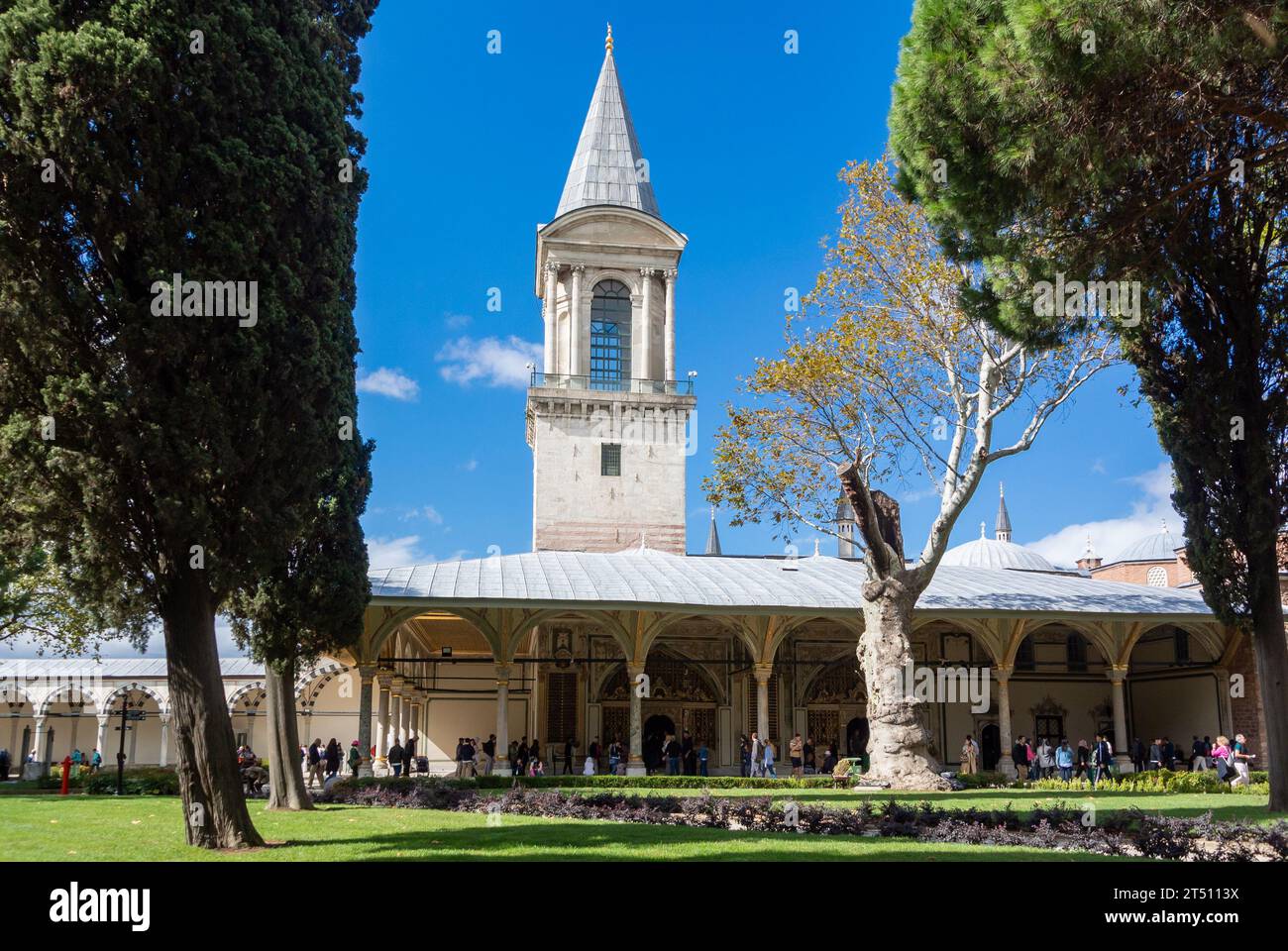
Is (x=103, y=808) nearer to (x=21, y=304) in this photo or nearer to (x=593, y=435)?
(x=21, y=304)

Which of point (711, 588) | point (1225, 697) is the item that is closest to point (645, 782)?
point (711, 588)

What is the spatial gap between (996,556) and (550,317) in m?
22.2

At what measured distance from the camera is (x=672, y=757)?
26.0 m

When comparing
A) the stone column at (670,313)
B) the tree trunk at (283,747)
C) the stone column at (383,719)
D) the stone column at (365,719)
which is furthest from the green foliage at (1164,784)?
the stone column at (670,313)

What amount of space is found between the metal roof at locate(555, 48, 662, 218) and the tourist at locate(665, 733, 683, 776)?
2009 centimetres

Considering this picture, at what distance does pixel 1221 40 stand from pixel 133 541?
397 inches

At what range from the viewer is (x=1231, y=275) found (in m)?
13.8

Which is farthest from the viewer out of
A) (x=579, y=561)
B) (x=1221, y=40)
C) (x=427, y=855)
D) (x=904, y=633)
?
(x=579, y=561)

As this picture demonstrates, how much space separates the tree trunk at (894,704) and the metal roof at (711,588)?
5228mm

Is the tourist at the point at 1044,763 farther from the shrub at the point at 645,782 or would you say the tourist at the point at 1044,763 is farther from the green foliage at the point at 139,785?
the green foliage at the point at 139,785

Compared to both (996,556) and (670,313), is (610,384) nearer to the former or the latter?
(670,313)

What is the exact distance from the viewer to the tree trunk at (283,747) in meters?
15.5

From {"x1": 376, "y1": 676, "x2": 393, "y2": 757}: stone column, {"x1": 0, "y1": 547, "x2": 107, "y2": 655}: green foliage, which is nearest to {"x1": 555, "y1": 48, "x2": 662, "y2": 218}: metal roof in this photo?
{"x1": 376, "y1": 676, "x2": 393, "y2": 757}: stone column
